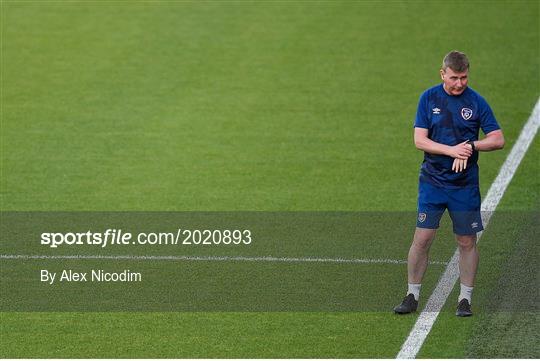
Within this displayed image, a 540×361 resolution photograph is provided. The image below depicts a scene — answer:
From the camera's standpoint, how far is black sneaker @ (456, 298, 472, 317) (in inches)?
382

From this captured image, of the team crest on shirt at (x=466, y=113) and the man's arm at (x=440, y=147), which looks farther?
the team crest on shirt at (x=466, y=113)

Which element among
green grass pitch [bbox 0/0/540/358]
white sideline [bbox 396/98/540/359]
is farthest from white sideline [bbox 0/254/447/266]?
white sideline [bbox 396/98/540/359]

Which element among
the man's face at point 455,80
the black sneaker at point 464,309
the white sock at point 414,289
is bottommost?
the black sneaker at point 464,309

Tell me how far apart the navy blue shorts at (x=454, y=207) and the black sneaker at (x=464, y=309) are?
567 mm

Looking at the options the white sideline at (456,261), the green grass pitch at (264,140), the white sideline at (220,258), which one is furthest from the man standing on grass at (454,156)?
the white sideline at (220,258)

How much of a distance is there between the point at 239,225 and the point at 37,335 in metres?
3.55

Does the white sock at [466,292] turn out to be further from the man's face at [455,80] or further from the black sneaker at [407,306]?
the man's face at [455,80]

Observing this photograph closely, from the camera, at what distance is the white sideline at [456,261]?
30.1 feet

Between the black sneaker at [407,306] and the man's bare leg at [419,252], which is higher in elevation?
the man's bare leg at [419,252]

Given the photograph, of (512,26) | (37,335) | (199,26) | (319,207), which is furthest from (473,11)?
(37,335)

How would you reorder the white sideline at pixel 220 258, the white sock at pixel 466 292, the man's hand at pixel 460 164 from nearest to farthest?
1. the man's hand at pixel 460 164
2. the white sock at pixel 466 292
3. the white sideline at pixel 220 258

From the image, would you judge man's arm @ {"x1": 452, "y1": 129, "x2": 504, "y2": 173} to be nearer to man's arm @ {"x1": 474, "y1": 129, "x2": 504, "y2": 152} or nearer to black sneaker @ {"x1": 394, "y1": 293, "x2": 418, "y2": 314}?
man's arm @ {"x1": 474, "y1": 129, "x2": 504, "y2": 152}

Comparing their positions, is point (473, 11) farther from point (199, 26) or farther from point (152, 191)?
point (152, 191)

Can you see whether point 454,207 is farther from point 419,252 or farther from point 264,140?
point 264,140
